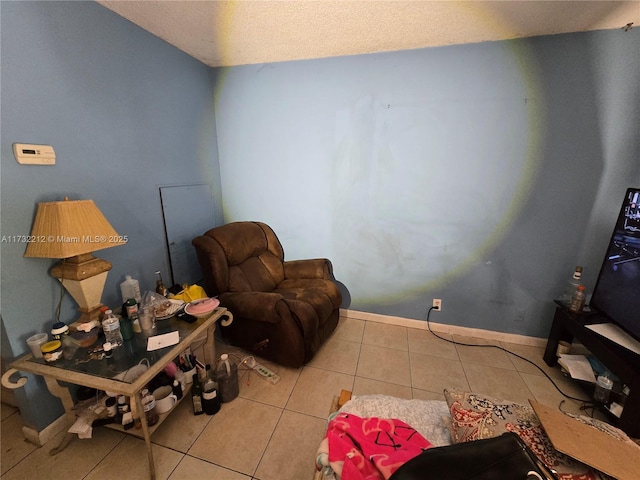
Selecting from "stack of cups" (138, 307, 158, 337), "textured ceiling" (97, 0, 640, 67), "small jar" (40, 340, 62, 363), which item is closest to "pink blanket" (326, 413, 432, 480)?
"stack of cups" (138, 307, 158, 337)

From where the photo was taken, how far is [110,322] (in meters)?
1.30

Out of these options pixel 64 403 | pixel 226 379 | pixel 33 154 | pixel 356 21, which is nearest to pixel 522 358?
pixel 226 379

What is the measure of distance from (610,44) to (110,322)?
143 inches

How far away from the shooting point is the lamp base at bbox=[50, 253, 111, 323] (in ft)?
4.41

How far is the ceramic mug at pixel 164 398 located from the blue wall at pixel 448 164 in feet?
5.33

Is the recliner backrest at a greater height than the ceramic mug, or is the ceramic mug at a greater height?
the recliner backrest

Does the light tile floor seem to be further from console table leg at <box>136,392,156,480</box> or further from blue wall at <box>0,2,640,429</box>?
blue wall at <box>0,2,640,429</box>

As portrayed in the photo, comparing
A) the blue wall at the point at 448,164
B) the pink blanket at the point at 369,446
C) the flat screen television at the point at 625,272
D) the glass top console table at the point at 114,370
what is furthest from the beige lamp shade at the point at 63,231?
the flat screen television at the point at 625,272

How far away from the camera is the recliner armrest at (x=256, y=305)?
5.97ft

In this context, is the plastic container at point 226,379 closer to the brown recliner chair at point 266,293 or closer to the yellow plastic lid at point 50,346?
the brown recliner chair at point 266,293

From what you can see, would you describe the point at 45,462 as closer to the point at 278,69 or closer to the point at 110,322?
the point at 110,322

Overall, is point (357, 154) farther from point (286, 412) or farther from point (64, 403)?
point (64, 403)

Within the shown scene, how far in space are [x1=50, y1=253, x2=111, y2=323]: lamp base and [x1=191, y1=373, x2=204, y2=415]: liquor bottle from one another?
2.25 feet

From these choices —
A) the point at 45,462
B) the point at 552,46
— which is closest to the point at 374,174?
the point at 552,46
